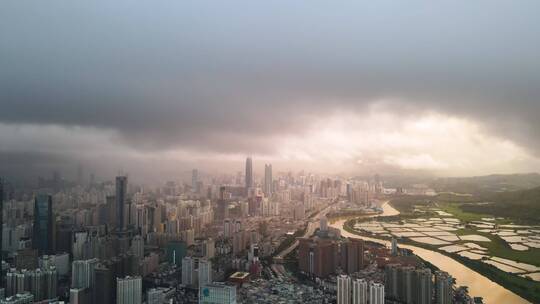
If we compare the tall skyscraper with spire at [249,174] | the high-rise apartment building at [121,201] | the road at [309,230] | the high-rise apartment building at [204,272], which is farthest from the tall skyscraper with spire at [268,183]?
the high-rise apartment building at [204,272]

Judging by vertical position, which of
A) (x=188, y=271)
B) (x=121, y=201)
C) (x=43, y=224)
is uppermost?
(x=121, y=201)

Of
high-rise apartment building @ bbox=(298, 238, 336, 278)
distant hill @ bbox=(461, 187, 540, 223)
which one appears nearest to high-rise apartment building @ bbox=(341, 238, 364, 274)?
high-rise apartment building @ bbox=(298, 238, 336, 278)

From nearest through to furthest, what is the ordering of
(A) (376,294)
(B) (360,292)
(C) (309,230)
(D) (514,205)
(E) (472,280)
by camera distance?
(A) (376,294), (B) (360,292), (E) (472,280), (D) (514,205), (C) (309,230)

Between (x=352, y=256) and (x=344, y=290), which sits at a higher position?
(x=352, y=256)

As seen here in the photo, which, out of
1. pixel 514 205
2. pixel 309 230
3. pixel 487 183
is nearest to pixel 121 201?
pixel 309 230

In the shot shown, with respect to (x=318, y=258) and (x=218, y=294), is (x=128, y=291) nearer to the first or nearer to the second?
(x=218, y=294)

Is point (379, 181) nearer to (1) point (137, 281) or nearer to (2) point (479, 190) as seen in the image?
(2) point (479, 190)
